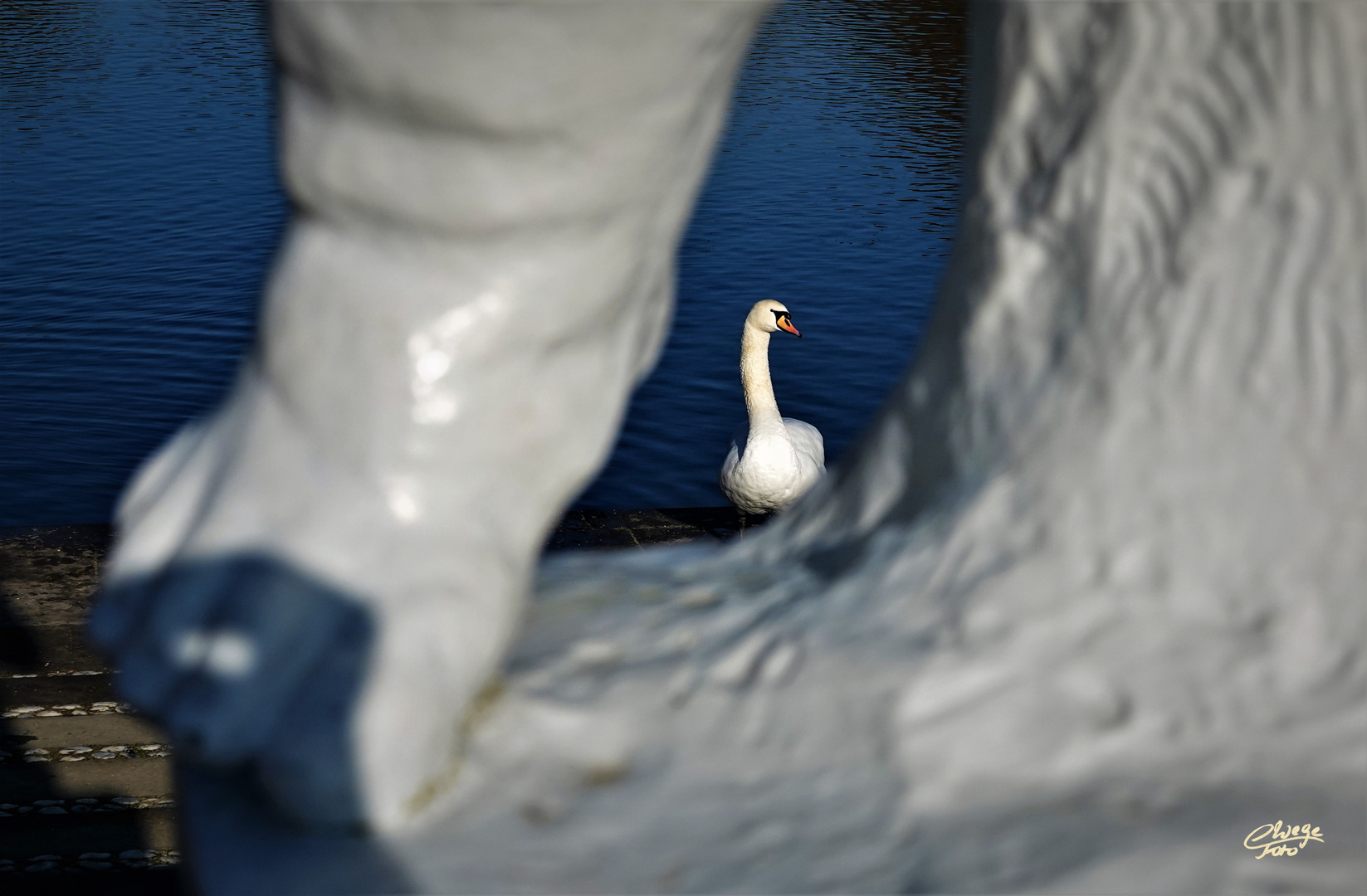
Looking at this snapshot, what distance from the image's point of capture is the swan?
17.7ft

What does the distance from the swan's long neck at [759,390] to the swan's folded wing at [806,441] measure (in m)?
0.05

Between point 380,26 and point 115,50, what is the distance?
57.4 ft

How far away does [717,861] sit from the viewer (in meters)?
0.97

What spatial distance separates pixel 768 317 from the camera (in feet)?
21.3

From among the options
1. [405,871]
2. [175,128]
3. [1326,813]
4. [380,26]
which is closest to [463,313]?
[380,26]

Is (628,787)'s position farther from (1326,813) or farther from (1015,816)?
(1326,813)

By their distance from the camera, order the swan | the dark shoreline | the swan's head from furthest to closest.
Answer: the swan's head < the swan < the dark shoreline

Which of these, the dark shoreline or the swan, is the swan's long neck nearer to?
the swan
